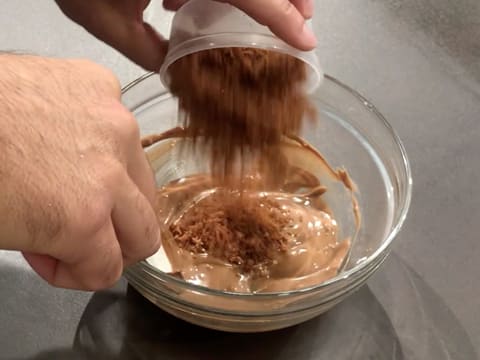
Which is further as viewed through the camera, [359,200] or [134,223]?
[359,200]

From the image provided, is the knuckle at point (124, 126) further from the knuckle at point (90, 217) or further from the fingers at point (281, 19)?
the fingers at point (281, 19)

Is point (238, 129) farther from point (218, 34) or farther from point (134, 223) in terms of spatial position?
point (134, 223)

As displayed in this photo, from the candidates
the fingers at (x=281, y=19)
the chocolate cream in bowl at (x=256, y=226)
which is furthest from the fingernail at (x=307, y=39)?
the chocolate cream in bowl at (x=256, y=226)

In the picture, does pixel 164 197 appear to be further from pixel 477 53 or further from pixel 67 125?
pixel 477 53

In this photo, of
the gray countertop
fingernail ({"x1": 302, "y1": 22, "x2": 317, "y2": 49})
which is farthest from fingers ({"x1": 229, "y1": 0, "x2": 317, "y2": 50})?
the gray countertop

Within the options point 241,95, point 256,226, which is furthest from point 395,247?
point 241,95

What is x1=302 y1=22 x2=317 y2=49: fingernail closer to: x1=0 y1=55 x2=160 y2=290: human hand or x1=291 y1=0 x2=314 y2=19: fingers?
x1=291 y1=0 x2=314 y2=19: fingers

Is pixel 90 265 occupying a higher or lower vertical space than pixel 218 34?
lower
